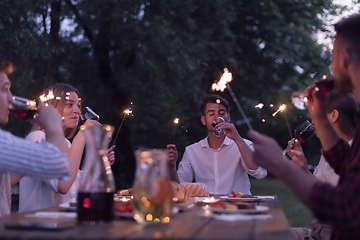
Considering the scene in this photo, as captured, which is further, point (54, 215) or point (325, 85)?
point (325, 85)

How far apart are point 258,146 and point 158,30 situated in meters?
7.04

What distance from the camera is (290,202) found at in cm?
1328

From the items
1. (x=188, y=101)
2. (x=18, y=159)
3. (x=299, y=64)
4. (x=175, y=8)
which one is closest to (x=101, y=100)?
(x=188, y=101)

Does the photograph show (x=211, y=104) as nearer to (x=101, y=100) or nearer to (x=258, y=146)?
(x=258, y=146)

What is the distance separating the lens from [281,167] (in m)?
1.79

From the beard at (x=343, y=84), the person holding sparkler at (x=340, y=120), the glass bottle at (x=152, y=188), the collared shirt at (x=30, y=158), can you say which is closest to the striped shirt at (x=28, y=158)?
the collared shirt at (x=30, y=158)

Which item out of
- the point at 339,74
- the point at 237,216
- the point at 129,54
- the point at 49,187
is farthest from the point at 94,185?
the point at 129,54

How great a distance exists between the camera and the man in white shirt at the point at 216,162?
4816mm

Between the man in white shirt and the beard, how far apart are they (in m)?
2.58

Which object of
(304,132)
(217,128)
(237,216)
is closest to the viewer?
(237,216)

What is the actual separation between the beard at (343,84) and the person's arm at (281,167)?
1.69 feet

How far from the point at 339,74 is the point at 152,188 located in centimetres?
104

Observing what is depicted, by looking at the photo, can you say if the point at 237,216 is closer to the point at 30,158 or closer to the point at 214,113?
the point at 30,158

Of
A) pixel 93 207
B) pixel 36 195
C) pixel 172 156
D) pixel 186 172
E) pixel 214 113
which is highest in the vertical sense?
pixel 214 113
